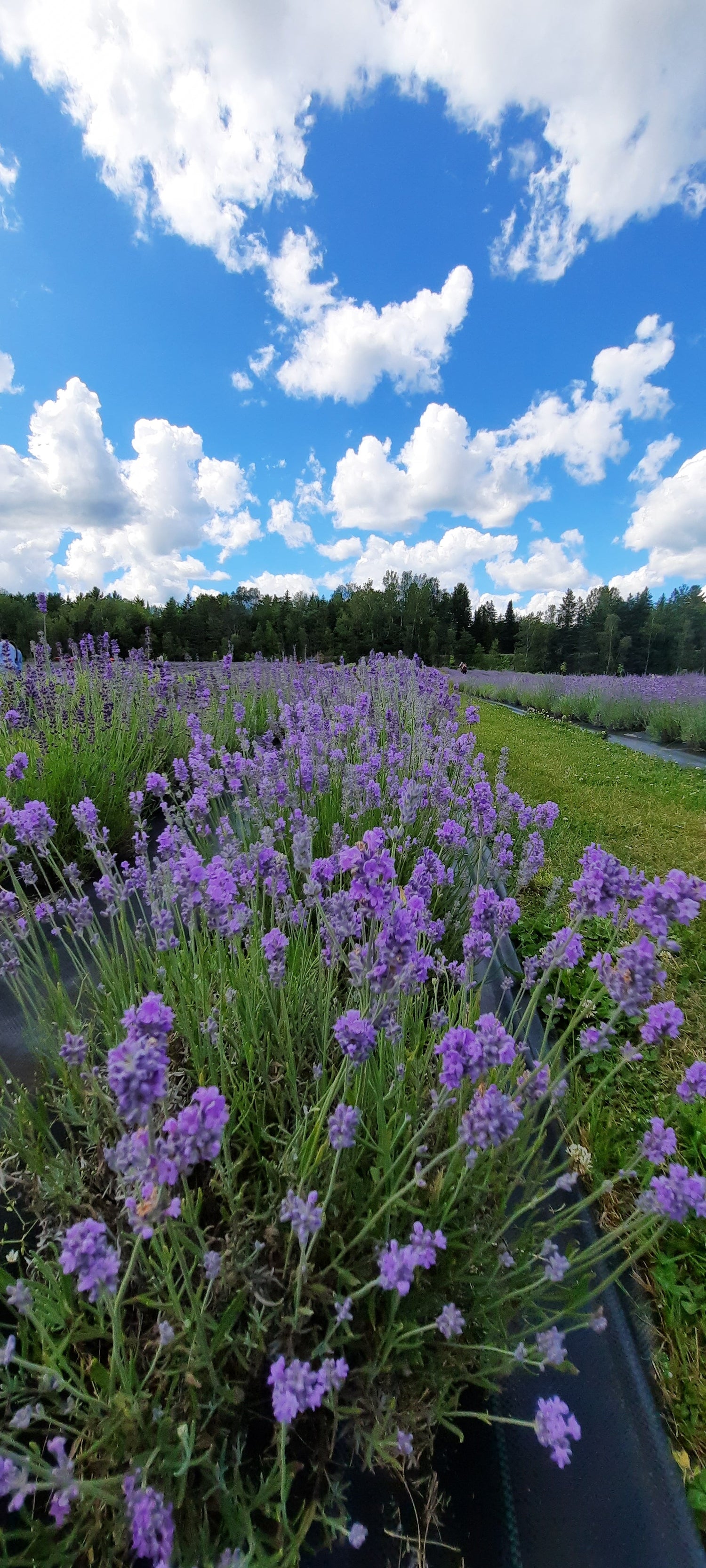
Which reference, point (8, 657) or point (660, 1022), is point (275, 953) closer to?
point (660, 1022)

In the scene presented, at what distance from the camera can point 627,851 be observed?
3764mm

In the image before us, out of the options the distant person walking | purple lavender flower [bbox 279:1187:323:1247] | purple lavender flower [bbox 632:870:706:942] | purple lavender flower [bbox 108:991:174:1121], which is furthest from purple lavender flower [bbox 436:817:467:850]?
the distant person walking

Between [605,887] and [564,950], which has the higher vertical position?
[605,887]

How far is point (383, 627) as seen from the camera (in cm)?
3406

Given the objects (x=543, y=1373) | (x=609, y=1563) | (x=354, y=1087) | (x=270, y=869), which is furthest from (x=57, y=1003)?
(x=609, y=1563)

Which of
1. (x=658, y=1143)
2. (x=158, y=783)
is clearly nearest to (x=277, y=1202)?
(x=658, y=1143)

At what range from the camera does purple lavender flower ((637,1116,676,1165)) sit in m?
1.09

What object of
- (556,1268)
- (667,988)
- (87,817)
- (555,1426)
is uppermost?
(87,817)

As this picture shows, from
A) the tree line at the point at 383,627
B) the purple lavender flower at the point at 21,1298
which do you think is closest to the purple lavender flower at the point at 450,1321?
the purple lavender flower at the point at 21,1298

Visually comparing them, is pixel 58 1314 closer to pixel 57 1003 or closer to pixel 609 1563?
pixel 57 1003

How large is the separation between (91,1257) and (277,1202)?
2.21 ft

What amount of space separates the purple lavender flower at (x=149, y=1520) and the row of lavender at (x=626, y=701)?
392 inches

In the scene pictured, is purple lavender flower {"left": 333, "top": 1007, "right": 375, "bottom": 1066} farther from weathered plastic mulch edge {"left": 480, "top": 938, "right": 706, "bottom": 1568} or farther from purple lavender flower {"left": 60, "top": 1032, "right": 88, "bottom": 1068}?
weathered plastic mulch edge {"left": 480, "top": 938, "right": 706, "bottom": 1568}

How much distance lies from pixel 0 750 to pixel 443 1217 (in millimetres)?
3714
